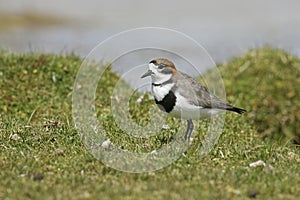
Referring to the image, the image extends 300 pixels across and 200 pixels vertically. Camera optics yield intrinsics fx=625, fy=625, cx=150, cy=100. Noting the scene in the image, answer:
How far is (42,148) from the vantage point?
19.7 ft

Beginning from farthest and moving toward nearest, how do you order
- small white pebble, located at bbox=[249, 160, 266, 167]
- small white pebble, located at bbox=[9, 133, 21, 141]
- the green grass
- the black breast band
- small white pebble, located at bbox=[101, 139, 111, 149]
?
1. small white pebble, located at bbox=[9, 133, 21, 141]
2. the black breast band
3. small white pebble, located at bbox=[101, 139, 111, 149]
4. small white pebble, located at bbox=[249, 160, 266, 167]
5. the green grass

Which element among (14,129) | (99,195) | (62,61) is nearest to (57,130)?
(14,129)

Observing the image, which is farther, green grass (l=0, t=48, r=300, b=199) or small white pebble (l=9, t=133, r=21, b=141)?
small white pebble (l=9, t=133, r=21, b=141)

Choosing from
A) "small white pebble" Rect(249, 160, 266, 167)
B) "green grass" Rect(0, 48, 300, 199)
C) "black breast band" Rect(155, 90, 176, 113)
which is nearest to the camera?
"green grass" Rect(0, 48, 300, 199)

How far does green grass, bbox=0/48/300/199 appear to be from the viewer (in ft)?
15.6

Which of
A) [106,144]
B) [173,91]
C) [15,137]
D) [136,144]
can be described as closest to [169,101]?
[173,91]

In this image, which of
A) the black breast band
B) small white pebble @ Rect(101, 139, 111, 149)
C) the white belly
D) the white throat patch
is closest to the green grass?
small white pebble @ Rect(101, 139, 111, 149)

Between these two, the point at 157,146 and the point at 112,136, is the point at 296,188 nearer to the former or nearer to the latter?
the point at 157,146

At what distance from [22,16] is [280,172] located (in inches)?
779

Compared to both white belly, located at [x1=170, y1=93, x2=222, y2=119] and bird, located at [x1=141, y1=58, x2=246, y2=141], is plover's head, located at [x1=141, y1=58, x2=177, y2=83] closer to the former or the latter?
bird, located at [x1=141, y1=58, x2=246, y2=141]

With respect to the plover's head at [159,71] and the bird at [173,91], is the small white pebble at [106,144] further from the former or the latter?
the plover's head at [159,71]

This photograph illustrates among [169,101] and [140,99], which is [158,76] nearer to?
[169,101]

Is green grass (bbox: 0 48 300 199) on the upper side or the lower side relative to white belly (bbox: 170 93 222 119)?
Result: lower

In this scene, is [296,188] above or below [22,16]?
above
